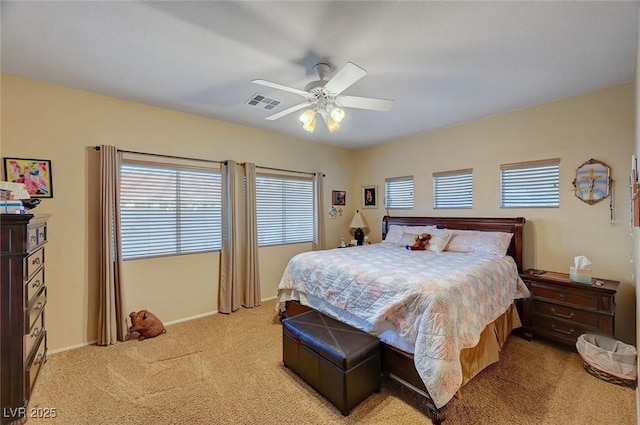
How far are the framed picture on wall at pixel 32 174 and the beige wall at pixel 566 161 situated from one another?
4.66m

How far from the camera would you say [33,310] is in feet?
6.16

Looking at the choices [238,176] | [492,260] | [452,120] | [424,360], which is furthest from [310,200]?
[424,360]

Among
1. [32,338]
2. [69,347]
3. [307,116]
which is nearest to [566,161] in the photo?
[307,116]

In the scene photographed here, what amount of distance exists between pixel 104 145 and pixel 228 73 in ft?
5.18

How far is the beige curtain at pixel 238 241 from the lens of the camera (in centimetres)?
366

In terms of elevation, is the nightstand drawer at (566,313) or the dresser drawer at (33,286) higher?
the dresser drawer at (33,286)

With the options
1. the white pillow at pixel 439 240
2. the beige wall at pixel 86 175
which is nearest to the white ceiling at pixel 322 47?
the beige wall at pixel 86 175

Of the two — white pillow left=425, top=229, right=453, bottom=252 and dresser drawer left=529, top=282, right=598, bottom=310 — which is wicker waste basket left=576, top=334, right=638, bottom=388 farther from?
white pillow left=425, top=229, right=453, bottom=252

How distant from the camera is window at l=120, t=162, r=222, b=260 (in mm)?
3070

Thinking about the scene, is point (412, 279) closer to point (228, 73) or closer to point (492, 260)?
point (492, 260)

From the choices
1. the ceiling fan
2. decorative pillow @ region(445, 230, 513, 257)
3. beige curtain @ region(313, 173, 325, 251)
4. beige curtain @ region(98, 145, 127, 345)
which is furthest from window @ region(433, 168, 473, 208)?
beige curtain @ region(98, 145, 127, 345)

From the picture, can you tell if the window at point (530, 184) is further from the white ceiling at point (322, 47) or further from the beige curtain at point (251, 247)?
the beige curtain at point (251, 247)

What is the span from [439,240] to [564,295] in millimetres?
1298

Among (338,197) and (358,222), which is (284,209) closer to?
(338,197)
